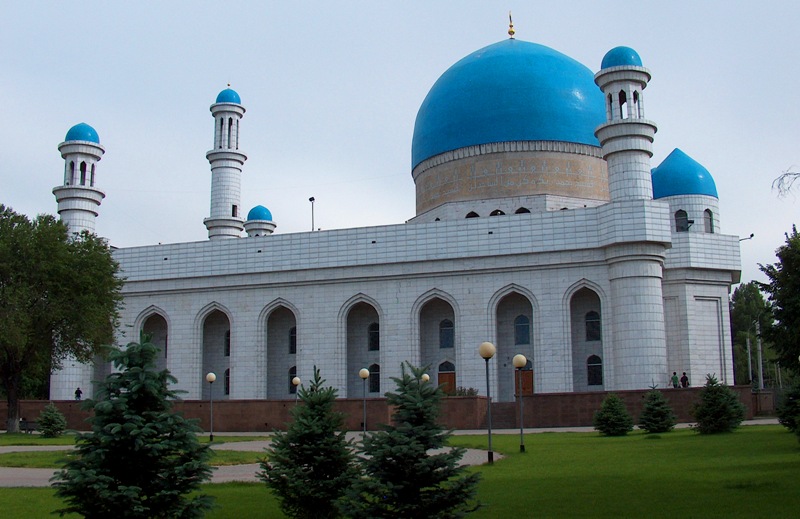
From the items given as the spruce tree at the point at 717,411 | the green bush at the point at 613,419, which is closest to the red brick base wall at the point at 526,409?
the green bush at the point at 613,419

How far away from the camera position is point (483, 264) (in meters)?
34.0

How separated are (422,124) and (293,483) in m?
32.9

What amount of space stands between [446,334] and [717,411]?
55.9ft

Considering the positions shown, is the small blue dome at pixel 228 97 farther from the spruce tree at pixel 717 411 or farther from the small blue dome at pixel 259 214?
the spruce tree at pixel 717 411

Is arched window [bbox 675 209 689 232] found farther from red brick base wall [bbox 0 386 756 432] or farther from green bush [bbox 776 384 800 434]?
green bush [bbox 776 384 800 434]

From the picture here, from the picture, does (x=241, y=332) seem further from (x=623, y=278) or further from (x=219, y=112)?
(x=623, y=278)

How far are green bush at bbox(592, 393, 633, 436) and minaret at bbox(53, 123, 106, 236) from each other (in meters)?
26.7

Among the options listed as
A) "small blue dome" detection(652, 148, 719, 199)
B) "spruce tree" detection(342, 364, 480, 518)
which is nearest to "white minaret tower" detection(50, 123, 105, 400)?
"small blue dome" detection(652, 148, 719, 199)

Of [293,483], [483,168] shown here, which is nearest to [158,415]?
[293,483]

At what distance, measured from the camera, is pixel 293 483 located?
9.45 meters

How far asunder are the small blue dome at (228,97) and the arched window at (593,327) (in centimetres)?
1926

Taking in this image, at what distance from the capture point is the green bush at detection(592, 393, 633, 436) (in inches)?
837

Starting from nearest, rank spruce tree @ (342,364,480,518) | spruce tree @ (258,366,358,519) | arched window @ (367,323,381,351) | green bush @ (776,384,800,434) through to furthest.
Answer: spruce tree @ (342,364,480,518), spruce tree @ (258,366,358,519), green bush @ (776,384,800,434), arched window @ (367,323,381,351)

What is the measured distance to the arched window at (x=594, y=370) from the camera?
33.2 metres
